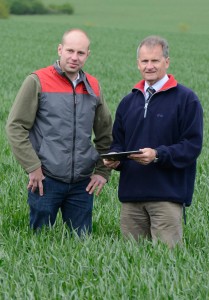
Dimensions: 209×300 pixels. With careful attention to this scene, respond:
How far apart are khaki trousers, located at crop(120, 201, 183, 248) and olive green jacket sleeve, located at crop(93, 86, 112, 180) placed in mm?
452

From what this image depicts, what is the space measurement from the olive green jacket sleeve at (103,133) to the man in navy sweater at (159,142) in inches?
14.0

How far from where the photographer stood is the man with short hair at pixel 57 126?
5312 mm

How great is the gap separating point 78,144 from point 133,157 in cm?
54

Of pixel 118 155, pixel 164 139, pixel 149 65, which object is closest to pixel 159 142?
pixel 164 139

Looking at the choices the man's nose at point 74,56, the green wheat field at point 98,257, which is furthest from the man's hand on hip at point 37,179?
the man's nose at point 74,56

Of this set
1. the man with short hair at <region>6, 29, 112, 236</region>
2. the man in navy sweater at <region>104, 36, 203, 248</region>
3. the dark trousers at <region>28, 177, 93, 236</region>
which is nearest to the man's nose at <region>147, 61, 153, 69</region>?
the man in navy sweater at <region>104, 36, 203, 248</region>

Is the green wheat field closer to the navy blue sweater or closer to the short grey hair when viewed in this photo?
the navy blue sweater

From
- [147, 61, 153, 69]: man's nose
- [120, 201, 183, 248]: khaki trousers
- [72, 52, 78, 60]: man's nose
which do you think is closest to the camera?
[147, 61, 153, 69]: man's nose

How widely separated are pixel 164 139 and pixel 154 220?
1.73 feet

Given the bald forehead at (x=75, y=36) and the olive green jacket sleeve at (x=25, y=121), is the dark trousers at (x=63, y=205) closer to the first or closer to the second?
the olive green jacket sleeve at (x=25, y=121)

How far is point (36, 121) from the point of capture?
544 cm

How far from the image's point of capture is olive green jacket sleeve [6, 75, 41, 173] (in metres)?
5.30

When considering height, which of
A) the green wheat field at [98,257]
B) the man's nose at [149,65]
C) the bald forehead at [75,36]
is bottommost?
the green wheat field at [98,257]

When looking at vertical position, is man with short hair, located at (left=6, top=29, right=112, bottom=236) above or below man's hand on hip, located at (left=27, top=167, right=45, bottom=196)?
above
